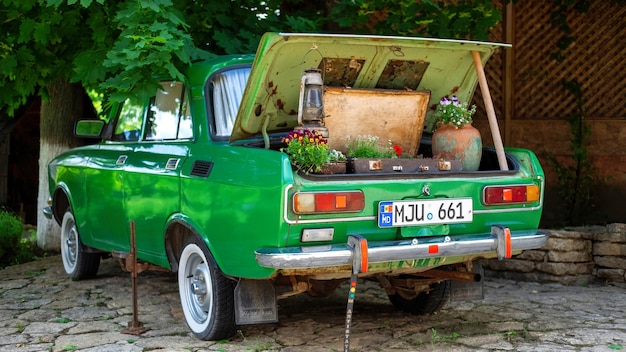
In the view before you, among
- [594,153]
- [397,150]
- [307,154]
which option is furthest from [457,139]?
[594,153]

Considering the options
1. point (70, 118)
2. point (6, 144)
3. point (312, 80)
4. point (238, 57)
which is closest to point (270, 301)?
point (312, 80)

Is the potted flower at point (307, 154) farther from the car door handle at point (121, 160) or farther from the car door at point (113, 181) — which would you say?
the car door handle at point (121, 160)

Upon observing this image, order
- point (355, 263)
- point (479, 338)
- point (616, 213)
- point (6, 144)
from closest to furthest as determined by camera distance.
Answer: point (355, 263), point (479, 338), point (616, 213), point (6, 144)

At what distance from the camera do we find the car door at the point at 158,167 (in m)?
5.30

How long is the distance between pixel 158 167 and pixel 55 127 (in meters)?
4.05

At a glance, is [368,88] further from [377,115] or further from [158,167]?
[158,167]

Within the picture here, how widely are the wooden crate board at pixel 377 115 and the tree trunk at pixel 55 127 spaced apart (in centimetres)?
474

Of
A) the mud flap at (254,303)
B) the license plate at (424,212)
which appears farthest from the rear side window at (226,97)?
the license plate at (424,212)

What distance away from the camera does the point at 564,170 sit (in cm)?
914

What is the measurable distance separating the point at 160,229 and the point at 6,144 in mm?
7487

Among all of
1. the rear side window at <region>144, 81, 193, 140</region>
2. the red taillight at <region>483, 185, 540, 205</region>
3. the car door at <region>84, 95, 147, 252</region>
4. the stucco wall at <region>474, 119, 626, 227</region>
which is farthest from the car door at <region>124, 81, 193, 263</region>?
the stucco wall at <region>474, 119, 626, 227</region>

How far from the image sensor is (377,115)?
211 inches

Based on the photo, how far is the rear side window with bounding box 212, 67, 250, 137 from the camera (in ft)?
17.1

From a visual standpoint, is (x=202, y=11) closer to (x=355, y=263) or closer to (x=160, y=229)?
(x=160, y=229)
